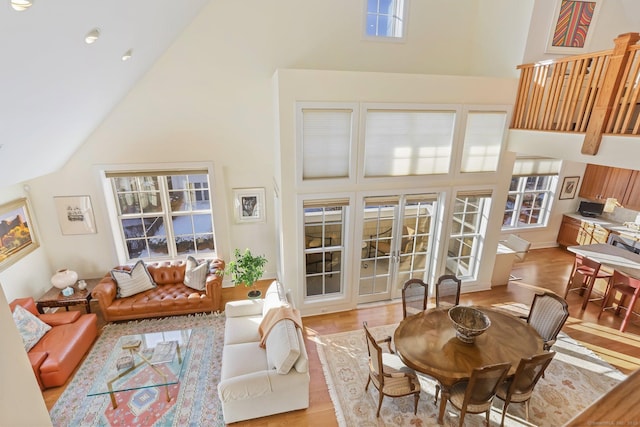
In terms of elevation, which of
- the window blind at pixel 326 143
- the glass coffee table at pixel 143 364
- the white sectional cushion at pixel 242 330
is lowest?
the glass coffee table at pixel 143 364

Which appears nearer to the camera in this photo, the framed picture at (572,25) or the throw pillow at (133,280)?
the framed picture at (572,25)

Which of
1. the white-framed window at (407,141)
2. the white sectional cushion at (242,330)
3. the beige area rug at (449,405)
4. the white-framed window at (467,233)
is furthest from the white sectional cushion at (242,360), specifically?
the white-framed window at (467,233)

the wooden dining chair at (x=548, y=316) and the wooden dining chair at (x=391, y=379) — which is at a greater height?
the wooden dining chair at (x=548, y=316)

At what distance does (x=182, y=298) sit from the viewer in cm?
495

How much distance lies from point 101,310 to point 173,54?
13.7 ft

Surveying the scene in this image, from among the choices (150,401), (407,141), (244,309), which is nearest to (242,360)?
(244,309)

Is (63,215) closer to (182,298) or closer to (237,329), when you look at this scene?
(182,298)

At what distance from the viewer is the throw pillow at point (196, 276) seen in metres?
5.18

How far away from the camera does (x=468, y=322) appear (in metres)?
3.40

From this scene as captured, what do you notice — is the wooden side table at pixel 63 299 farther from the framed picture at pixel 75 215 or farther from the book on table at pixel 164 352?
the book on table at pixel 164 352

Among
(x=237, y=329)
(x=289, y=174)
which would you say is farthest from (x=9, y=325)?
(x=289, y=174)

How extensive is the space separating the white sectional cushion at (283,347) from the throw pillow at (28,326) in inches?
116

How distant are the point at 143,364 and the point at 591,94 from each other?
618cm

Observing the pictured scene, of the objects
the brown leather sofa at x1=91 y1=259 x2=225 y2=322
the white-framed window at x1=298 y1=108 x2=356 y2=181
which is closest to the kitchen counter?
the white-framed window at x1=298 y1=108 x2=356 y2=181
